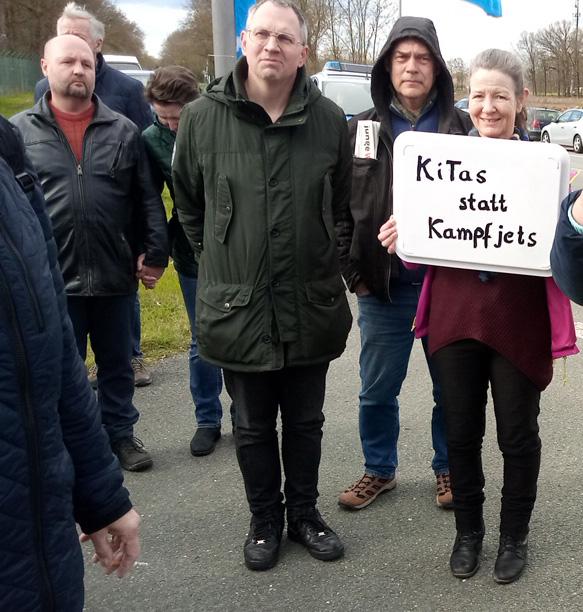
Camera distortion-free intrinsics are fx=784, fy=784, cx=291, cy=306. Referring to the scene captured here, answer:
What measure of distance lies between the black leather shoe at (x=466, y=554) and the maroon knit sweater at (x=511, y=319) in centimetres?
64

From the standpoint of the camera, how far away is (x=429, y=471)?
3.70 meters

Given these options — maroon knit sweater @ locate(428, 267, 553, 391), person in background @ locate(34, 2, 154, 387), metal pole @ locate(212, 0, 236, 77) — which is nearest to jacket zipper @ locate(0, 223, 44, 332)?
maroon knit sweater @ locate(428, 267, 553, 391)

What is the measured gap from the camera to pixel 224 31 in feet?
17.7

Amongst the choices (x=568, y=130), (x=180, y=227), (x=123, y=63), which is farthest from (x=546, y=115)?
(x=180, y=227)

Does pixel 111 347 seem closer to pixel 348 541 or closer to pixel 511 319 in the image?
pixel 348 541

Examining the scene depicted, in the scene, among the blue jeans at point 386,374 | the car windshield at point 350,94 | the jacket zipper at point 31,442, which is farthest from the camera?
the car windshield at point 350,94

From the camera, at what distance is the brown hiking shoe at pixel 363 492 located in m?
3.38

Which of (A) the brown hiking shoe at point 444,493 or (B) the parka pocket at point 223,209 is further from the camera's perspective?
(A) the brown hiking shoe at point 444,493

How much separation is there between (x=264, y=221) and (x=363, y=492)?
4.35ft

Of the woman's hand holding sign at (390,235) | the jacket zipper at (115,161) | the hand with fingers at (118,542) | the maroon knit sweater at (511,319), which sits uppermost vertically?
the jacket zipper at (115,161)

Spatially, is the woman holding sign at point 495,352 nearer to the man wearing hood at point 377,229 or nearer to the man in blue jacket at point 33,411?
the man wearing hood at point 377,229

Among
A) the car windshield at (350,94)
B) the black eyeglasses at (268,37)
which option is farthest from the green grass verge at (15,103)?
the black eyeglasses at (268,37)

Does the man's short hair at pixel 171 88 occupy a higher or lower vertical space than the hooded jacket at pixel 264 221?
higher

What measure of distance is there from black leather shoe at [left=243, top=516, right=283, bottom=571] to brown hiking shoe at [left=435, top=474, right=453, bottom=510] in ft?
2.34
